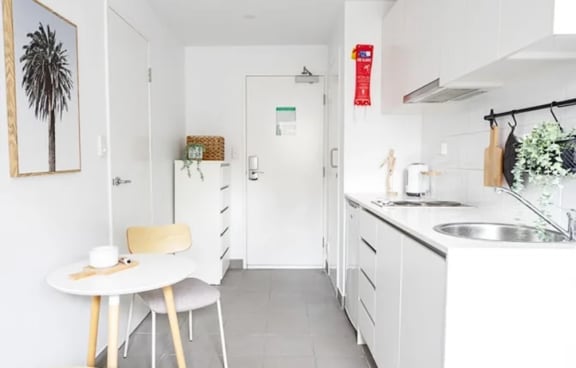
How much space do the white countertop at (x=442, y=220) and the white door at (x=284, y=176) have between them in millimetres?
1719

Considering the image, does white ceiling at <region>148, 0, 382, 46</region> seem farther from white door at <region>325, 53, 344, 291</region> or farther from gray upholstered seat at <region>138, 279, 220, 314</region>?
gray upholstered seat at <region>138, 279, 220, 314</region>

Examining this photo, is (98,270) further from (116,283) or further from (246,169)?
(246,169)

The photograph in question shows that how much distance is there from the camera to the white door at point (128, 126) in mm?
2416

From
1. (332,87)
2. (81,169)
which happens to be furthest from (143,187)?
(332,87)

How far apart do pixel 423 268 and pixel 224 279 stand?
9.14 ft

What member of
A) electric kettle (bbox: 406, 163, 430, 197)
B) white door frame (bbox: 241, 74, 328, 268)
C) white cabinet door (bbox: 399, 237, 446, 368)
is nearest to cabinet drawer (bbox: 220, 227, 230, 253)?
white door frame (bbox: 241, 74, 328, 268)

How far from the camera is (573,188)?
147 cm

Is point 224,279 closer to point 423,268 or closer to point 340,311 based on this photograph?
point 340,311

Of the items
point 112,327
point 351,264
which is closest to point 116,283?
point 112,327

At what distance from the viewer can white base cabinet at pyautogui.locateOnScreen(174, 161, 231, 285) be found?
365cm

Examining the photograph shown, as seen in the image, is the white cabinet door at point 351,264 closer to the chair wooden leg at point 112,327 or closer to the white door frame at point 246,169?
the white door frame at point 246,169

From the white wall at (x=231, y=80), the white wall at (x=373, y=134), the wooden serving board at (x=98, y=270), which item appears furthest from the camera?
the white wall at (x=231, y=80)

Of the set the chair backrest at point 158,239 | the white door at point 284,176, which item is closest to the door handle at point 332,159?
the white door at point 284,176

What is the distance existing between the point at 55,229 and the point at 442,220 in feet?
5.77
